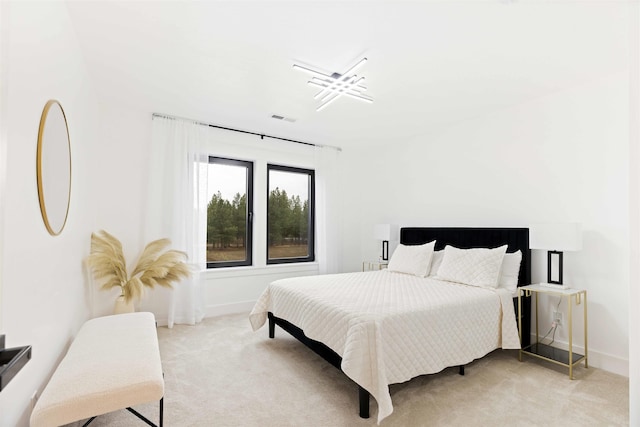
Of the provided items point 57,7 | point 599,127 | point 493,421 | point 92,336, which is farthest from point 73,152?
point 599,127

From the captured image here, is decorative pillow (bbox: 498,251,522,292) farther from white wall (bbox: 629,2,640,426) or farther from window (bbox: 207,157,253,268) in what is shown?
window (bbox: 207,157,253,268)

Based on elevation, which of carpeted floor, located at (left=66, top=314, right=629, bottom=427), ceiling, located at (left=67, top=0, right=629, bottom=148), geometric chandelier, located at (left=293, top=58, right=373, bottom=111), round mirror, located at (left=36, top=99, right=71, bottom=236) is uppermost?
ceiling, located at (left=67, top=0, right=629, bottom=148)

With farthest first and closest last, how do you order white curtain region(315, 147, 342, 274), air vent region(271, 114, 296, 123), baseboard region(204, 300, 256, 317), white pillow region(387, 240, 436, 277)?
white curtain region(315, 147, 342, 274), baseboard region(204, 300, 256, 317), air vent region(271, 114, 296, 123), white pillow region(387, 240, 436, 277)

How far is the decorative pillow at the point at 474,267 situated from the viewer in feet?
9.66

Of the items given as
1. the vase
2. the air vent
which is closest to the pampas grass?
the vase

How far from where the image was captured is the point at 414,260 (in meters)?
3.69

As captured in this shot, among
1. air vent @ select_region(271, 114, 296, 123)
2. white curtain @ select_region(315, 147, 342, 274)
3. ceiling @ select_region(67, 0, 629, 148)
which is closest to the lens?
ceiling @ select_region(67, 0, 629, 148)

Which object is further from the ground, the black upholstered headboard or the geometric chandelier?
the geometric chandelier

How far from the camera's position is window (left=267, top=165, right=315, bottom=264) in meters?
4.70

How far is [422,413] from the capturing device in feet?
6.40

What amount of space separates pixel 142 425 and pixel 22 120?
174 centimetres

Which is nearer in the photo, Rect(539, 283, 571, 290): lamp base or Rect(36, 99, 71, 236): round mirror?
Rect(36, 99, 71, 236): round mirror

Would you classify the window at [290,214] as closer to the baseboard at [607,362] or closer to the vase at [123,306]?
the vase at [123,306]

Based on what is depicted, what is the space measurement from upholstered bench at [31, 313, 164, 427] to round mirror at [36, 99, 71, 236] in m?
0.72
